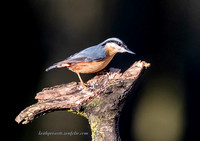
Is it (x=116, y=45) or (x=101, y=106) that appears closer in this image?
(x=101, y=106)

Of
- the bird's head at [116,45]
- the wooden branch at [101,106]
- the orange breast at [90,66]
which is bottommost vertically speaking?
the wooden branch at [101,106]

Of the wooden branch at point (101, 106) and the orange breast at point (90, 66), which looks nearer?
the wooden branch at point (101, 106)

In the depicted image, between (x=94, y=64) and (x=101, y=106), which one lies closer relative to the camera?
(x=101, y=106)

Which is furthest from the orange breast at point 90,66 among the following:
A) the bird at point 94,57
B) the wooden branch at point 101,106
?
the wooden branch at point 101,106

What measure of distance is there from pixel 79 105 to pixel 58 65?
1.18ft

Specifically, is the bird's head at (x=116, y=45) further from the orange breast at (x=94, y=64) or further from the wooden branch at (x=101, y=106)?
the wooden branch at (x=101, y=106)

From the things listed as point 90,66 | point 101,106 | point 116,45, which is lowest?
point 101,106

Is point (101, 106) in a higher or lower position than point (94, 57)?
lower

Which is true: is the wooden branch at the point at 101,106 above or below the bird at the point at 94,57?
below

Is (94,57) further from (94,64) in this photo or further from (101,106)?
(101,106)

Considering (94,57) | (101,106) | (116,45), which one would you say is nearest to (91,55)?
(94,57)

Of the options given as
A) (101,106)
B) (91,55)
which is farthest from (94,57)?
(101,106)

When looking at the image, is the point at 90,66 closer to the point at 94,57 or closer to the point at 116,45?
the point at 94,57

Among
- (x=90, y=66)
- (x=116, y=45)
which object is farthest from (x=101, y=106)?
(x=116, y=45)
